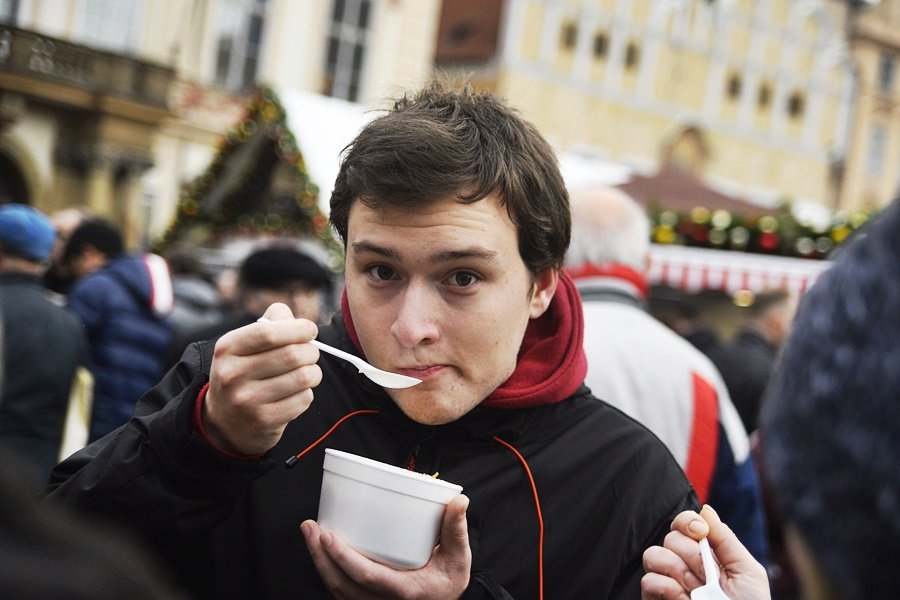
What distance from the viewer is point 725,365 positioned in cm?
473

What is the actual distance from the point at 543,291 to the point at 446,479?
0.44m

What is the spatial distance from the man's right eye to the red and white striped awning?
19.9 feet

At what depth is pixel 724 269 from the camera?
25.1 ft

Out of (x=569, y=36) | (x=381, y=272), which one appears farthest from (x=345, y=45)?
(x=381, y=272)

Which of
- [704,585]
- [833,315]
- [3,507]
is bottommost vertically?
[704,585]

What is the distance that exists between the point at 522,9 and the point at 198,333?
77.0ft

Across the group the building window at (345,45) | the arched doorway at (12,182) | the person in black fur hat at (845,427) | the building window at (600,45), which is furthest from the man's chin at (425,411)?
the building window at (600,45)

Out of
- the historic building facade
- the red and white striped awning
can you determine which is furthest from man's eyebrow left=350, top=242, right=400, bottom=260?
the historic building facade

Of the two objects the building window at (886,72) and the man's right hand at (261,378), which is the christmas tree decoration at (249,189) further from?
the building window at (886,72)

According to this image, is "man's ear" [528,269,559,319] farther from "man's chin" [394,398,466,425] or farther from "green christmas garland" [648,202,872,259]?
"green christmas garland" [648,202,872,259]

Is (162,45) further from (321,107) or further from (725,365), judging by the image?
(725,365)

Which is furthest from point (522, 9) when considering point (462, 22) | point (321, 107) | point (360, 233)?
point (360, 233)

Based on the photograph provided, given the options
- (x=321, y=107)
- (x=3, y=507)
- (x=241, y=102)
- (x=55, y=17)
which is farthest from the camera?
(x=241, y=102)

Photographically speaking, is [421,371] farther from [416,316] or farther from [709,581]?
[709,581]
